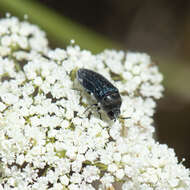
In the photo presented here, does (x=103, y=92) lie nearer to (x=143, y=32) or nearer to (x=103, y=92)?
(x=103, y=92)


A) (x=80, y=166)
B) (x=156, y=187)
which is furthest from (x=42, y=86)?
(x=156, y=187)

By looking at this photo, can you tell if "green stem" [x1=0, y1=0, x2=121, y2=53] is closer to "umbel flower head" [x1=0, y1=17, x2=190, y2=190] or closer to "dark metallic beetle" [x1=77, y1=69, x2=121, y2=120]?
"umbel flower head" [x1=0, y1=17, x2=190, y2=190]

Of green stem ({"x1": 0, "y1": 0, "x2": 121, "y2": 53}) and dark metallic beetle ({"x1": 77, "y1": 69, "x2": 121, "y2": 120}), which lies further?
green stem ({"x1": 0, "y1": 0, "x2": 121, "y2": 53})

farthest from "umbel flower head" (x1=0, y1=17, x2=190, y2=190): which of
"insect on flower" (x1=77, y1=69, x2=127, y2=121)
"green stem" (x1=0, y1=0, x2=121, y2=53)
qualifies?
"green stem" (x1=0, y1=0, x2=121, y2=53)

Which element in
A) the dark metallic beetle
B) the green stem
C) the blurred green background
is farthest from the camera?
the blurred green background

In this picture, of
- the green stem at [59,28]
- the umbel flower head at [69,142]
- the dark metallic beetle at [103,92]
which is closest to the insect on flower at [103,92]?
the dark metallic beetle at [103,92]

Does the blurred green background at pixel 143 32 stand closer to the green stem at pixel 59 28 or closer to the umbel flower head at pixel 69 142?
the green stem at pixel 59 28
